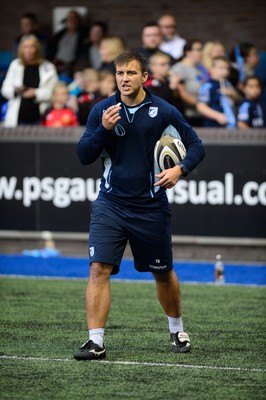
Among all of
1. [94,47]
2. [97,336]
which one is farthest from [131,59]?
[94,47]

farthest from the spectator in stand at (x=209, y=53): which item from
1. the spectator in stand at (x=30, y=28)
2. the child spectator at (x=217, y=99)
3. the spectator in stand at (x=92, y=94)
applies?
the spectator in stand at (x=30, y=28)

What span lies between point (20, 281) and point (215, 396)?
592cm

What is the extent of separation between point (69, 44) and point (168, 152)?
9.96 metres

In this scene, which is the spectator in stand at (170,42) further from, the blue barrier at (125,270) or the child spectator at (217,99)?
the blue barrier at (125,270)

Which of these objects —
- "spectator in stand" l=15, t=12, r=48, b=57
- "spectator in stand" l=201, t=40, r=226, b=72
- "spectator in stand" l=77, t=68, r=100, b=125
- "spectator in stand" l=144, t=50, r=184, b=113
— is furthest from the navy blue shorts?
"spectator in stand" l=15, t=12, r=48, b=57

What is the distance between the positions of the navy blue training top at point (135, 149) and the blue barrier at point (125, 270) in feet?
14.8

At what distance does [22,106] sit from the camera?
15.2 meters

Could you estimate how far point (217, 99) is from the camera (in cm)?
1434

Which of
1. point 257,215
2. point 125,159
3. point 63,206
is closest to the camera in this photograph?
point 125,159

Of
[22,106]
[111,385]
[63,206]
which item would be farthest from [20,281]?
[111,385]

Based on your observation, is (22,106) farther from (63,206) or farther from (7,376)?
(7,376)

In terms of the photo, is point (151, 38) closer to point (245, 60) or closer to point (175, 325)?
point (245, 60)

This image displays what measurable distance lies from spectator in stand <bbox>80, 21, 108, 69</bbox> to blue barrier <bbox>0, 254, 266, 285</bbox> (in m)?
3.69

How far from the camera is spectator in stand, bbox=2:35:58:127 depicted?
48.7ft
